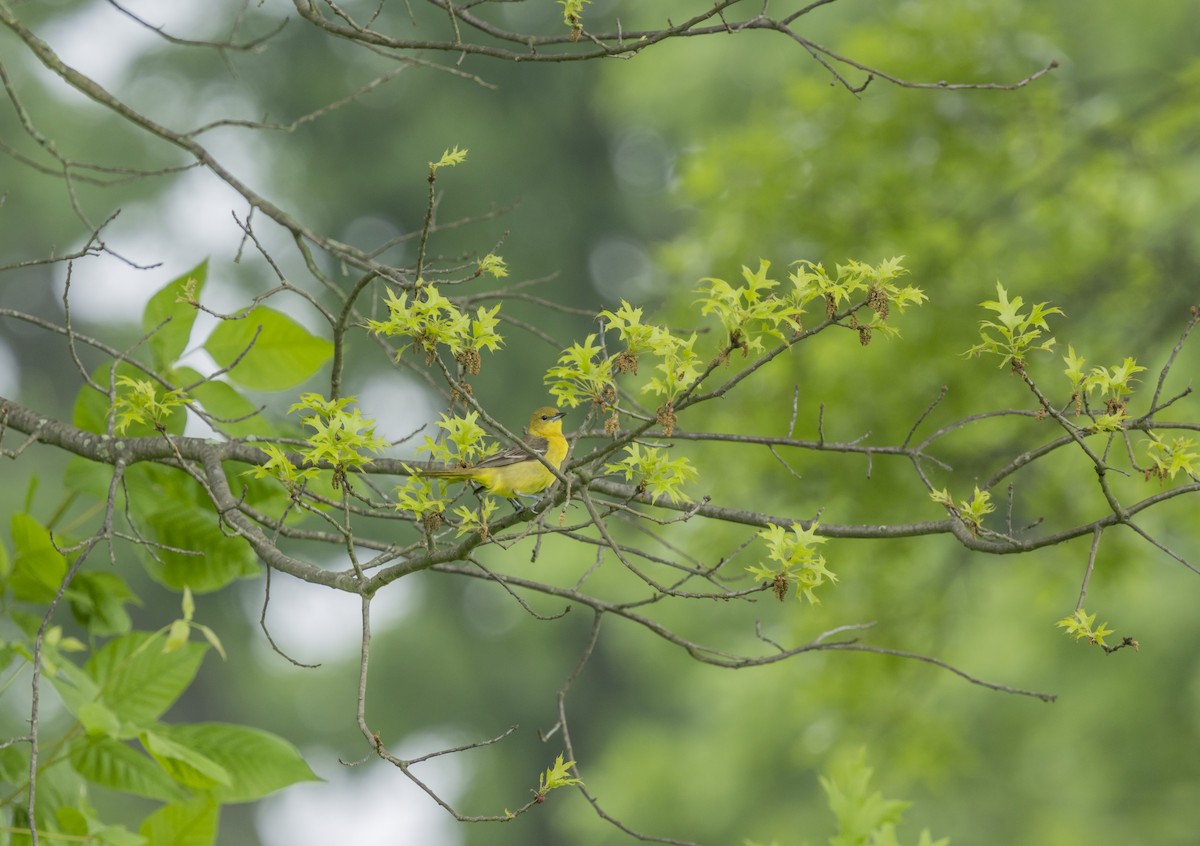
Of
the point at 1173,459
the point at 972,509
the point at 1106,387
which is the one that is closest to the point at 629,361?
the point at 972,509

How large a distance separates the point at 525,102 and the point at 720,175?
10683 mm

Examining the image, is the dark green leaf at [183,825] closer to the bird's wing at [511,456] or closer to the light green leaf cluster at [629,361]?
the bird's wing at [511,456]

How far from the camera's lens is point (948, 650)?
762cm

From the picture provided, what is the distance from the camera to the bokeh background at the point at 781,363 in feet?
22.3

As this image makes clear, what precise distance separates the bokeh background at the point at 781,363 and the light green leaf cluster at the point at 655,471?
0.46 m

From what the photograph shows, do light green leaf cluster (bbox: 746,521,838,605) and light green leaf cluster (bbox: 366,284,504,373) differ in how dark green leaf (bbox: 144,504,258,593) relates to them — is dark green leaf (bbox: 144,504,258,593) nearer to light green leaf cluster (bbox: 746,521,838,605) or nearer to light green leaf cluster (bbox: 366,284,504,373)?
light green leaf cluster (bbox: 366,284,504,373)

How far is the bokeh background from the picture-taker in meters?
6.79

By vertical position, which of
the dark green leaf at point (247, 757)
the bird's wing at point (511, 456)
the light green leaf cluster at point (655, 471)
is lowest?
the dark green leaf at point (247, 757)

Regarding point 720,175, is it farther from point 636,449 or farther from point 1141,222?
point 636,449

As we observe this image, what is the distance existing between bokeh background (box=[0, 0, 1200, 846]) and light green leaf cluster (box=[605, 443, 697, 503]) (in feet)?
1.51

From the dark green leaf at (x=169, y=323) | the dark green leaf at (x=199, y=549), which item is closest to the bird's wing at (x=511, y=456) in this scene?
the dark green leaf at (x=199, y=549)

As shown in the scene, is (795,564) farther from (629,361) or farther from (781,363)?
(781,363)

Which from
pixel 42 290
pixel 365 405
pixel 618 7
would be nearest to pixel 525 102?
pixel 618 7

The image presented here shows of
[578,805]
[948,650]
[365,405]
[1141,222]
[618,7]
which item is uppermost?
[618,7]
